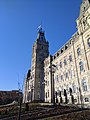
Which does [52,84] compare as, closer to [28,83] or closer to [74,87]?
[74,87]

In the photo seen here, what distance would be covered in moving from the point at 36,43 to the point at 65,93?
38.5 metres

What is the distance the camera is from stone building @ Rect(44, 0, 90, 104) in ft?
123

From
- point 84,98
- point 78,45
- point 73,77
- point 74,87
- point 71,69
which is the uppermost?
point 78,45

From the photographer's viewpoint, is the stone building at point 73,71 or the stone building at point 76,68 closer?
the stone building at point 76,68

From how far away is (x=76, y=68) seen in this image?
41719mm

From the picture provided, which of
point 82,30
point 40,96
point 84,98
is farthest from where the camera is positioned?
point 40,96

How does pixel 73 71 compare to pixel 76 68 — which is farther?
pixel 73 71

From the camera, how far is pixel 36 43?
75.9 m

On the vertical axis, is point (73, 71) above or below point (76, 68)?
below

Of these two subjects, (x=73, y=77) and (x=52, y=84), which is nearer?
(x=73, y=77)

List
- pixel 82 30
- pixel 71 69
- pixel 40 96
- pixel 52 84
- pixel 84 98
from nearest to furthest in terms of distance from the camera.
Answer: pixel 84 98 < pixel 82 30 < pixel 71 69 < pixel 52 84 < pixel 40 96

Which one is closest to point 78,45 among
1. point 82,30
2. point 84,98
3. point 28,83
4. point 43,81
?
point 82,30

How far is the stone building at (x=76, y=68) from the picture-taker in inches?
1476

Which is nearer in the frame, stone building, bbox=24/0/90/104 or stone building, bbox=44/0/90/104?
stone building, bbox=44/0/90/104
